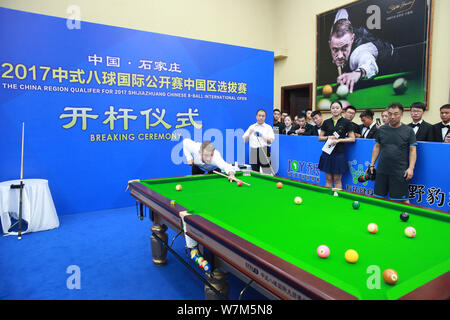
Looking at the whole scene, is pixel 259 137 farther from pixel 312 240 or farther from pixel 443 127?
pixel 312 240

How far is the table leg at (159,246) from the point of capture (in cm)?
254

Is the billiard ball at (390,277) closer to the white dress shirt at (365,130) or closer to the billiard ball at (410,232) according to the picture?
the billiard ball at (410,232)

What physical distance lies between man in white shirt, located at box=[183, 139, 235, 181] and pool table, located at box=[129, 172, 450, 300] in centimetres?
92

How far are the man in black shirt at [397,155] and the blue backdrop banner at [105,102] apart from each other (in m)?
2.63

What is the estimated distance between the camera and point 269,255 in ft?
3.95

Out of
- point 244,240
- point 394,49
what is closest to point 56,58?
point 244,240

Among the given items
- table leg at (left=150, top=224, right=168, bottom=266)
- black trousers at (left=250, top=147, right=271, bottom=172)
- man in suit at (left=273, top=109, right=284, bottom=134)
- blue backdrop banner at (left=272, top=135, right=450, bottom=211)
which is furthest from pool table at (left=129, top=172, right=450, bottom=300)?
man in suit at (left=273, top=109, right=284, bottom=134)

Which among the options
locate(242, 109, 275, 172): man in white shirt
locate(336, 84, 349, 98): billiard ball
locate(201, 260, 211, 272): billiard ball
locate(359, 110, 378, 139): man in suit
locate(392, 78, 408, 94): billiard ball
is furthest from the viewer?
locate(336, 84, 349, 98): billiard ball

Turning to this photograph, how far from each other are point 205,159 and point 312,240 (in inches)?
86.0

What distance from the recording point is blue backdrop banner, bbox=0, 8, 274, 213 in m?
3.80

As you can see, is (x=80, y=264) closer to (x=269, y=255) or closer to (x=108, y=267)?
(x=108, y=267)

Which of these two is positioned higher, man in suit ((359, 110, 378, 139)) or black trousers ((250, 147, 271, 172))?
man in suit ((359, 110, 378, 139))

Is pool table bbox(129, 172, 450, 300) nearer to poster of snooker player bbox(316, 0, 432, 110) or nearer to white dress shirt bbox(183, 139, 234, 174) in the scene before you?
white dress shirt bbox(183, 139, 234, 174)

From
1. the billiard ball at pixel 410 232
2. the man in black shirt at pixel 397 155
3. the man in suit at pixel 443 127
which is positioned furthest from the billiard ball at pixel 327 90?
the billiard ball at pixel 410 232
